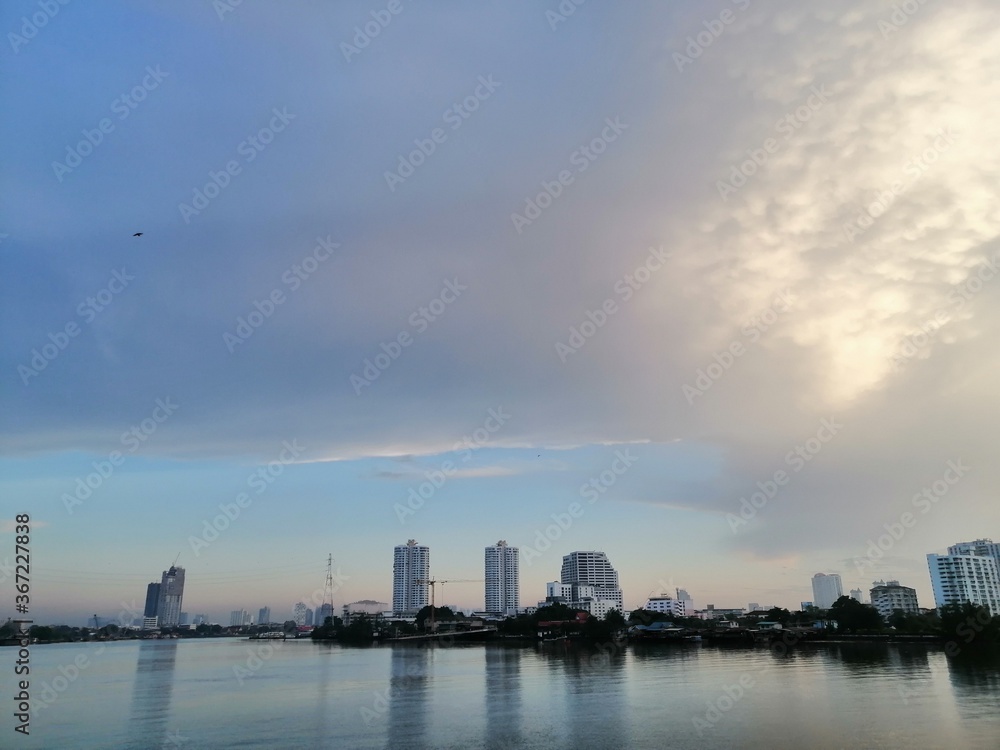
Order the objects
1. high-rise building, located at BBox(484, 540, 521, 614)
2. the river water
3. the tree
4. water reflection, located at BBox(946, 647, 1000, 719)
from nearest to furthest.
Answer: the river water, water reflection, located at BBox(946, 647, 1000, 719), the tree, high-rise building, located at BBox(484, 540, 521, 614)

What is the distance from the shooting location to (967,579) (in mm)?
104938

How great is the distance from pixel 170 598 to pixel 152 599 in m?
5.07

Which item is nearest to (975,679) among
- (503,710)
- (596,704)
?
(596,704)

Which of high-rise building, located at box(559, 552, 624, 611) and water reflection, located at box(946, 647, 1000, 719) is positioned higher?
high-rise building, located at box(559, 552, 624, 611)

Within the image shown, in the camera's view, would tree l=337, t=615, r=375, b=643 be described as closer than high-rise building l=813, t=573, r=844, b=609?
Yes

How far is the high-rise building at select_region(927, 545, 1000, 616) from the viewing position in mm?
104562

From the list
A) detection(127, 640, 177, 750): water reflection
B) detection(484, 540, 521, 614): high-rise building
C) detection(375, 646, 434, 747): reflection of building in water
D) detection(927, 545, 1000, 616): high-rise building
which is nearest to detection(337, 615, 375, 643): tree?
detection(127, 640, 177, 750): water reflection

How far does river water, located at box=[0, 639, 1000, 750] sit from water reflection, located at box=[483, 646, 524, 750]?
0.09m

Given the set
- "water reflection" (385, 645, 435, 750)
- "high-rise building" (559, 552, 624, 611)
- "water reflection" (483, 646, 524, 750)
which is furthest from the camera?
"high-rise building" (559, 552, 624, 611)

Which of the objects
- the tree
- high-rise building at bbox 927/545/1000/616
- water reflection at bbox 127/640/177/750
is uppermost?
high-rise building at bbox 927/545/1000/616

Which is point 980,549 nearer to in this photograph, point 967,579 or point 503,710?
point 967,579

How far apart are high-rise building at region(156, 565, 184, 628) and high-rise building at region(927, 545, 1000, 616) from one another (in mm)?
187206

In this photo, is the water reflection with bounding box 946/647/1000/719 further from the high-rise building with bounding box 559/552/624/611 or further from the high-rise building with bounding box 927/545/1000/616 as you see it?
the high-rise building with bounding box 559/552/624/611

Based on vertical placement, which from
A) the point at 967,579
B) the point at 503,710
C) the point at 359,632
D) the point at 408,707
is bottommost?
the point at 359,632
